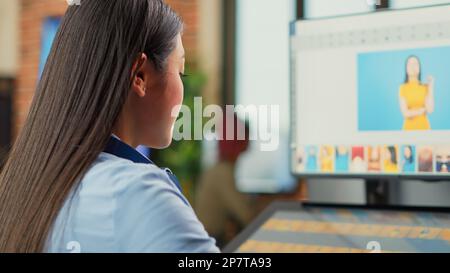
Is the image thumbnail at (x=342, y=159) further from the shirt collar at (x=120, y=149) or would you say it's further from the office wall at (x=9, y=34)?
the office wall at (x=9, y=34)

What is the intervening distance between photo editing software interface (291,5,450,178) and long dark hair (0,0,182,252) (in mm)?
262

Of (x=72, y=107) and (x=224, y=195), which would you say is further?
(x=224, y=195)

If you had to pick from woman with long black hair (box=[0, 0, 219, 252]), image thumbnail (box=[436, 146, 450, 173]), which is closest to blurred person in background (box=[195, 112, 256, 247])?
image thumbnail (box=[436, 146, 450, 173])

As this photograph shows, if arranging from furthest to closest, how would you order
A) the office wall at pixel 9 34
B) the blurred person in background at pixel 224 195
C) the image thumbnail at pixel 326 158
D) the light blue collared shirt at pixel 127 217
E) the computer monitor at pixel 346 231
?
the office wall at pixel 9 34 < the blurred person in background at pixel 224 195 < the image thumbnail at pixel 326 158 < the computer monitor at pixel 346 231 < the light blue collared shirt at pixel 127 217

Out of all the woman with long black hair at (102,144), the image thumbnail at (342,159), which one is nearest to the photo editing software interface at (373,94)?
the image thumbnail at (342,159)

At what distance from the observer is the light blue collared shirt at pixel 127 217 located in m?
0.48

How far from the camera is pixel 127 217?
0.49m

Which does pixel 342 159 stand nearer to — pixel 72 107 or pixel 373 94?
pixel 373 94

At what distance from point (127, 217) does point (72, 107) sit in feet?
0.41

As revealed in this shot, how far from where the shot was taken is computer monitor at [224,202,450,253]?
0.67 metres

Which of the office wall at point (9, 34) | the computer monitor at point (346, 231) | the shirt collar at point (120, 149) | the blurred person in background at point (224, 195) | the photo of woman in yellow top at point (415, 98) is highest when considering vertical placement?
the office wall at point (9, 34)

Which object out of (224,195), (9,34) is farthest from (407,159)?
(9,34)

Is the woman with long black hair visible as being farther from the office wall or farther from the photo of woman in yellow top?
the office wall

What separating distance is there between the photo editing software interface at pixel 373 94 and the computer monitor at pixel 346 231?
47 mm
